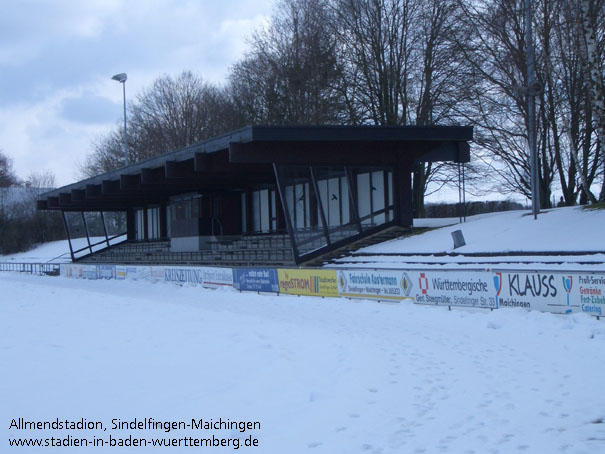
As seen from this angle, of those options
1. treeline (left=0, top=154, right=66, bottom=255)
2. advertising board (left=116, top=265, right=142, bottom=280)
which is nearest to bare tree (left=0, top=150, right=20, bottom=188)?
treeline (left=0, top=154, right=66, bottom=255)

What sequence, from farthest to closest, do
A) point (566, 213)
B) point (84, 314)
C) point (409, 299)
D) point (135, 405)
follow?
point (566, 213), point (409, 299), point (84, 314), point (135, 405)

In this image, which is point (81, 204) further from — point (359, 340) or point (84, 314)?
point (359, 340)

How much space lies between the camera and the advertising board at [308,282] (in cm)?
1991

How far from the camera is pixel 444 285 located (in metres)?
16.4

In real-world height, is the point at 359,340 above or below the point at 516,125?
below

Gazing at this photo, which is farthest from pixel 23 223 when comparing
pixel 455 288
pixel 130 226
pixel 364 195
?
pixel 455 288

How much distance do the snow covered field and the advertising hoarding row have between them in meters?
0.54

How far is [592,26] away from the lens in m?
21.4

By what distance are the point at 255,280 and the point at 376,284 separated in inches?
251

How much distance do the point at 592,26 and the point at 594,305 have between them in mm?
12139

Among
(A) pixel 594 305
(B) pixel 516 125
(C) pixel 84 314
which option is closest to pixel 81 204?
(B) pixel 516 125

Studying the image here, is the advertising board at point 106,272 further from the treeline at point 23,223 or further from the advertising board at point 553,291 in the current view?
the treeline at point 23,223

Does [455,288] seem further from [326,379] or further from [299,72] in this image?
[299,72]

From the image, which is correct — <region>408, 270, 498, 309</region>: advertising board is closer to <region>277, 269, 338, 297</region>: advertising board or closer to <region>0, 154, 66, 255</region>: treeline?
<region>277, 269, 338, 297</region>: advertising board
